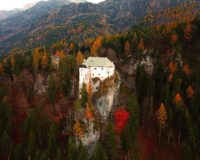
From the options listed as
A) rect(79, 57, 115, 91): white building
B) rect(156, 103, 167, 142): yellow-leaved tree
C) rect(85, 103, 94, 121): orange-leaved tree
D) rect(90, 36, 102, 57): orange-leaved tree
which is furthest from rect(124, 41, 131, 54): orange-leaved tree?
rect(85, 103, 94, 121): orange-leaved tree

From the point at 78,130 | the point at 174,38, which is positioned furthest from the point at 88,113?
the point at 174,38

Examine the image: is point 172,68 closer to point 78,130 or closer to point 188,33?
point 188,33

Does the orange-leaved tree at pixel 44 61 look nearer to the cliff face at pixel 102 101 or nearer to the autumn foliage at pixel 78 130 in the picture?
the cliff face at pixel 102 101

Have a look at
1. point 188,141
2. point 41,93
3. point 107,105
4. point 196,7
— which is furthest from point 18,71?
point 196,7

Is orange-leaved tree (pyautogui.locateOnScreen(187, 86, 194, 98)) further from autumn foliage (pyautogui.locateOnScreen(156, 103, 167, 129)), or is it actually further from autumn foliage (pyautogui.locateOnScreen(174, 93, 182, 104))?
autumn foliage (pyautogui.locateOnScreen(156, 103, 167, 129))

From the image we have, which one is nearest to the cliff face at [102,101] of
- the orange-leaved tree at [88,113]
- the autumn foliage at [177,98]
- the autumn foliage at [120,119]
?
the orange-leaved tree at [88,113]

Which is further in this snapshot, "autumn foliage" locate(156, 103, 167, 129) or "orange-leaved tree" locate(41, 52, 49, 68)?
"orange-leaved tree" locate(41, 52, 49, 68)

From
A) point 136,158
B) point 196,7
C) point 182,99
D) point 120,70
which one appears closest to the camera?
point 136,158

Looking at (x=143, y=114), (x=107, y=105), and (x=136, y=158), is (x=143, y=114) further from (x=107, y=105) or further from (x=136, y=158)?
(x=136, y=158)

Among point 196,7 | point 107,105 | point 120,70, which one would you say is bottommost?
point 107,105
